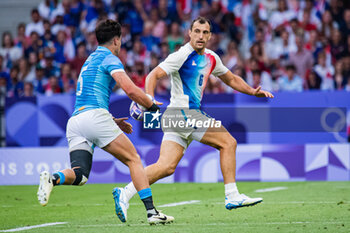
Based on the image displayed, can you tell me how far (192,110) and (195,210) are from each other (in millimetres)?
1731

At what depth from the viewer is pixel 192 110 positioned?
832 cm

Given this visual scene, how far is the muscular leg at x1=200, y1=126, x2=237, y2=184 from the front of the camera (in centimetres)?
813

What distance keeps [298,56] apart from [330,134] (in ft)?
10.4

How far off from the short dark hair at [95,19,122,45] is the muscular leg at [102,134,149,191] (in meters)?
1.09

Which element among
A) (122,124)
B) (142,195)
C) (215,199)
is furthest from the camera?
(215,199)

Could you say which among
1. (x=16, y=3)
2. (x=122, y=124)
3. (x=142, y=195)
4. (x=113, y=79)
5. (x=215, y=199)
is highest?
(x=16, y=3)

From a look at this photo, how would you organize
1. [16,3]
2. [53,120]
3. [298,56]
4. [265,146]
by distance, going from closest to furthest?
1. [265,146]
2. [53,120]
3. [298,56]
4. [16,3]

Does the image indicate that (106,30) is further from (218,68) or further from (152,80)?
(218,68)

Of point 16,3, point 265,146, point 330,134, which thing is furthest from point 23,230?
point 16,3

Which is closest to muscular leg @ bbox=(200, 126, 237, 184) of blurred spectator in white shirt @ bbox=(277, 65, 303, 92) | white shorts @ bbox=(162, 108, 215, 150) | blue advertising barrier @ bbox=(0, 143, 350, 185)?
white shorts @ bbox=(162, 108, 215, 150)

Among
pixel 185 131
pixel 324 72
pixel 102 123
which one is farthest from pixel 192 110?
pixel 324 72

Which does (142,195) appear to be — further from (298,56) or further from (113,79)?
(298,56)

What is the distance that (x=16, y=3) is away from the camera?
2341cm

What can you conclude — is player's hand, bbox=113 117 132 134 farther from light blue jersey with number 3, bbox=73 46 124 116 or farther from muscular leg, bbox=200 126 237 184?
muscular leg, bbox=200 126 237 184
